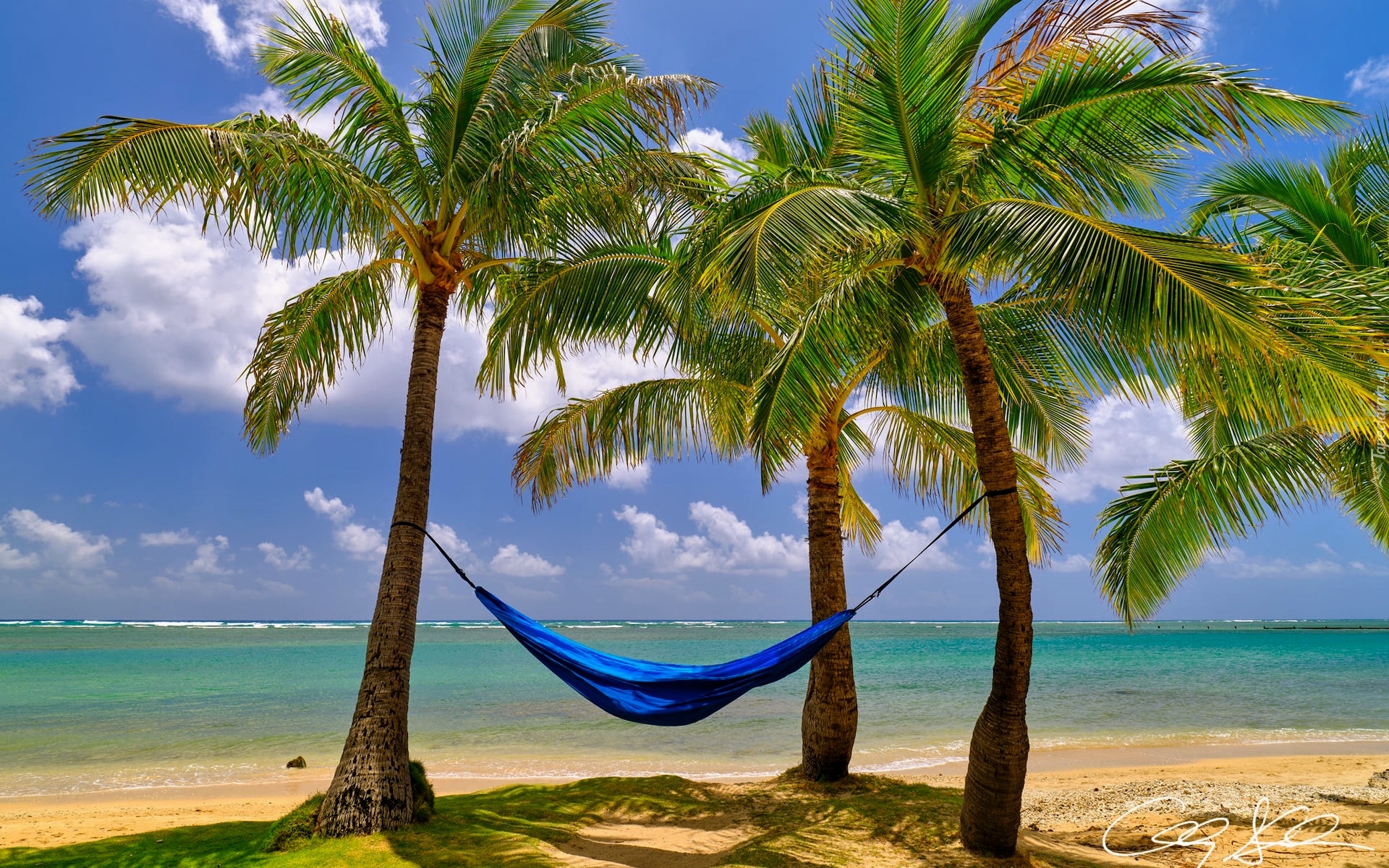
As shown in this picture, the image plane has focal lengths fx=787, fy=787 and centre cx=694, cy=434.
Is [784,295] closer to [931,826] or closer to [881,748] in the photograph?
[931,826]

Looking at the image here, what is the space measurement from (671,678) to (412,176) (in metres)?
2.74

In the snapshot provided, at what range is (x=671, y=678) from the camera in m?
3.39

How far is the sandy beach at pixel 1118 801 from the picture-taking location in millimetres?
3729

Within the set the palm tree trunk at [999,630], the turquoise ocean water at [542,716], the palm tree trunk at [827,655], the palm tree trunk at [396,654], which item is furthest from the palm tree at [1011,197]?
the turquoise ocean water at [542,716]

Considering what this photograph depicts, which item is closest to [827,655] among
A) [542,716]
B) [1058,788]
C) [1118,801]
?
[1118,801]

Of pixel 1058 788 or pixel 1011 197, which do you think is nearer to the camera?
pixel 1011 197

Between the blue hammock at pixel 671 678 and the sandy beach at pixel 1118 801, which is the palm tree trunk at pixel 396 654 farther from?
the sandy beach at pixel 1118 801

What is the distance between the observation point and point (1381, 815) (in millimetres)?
4160

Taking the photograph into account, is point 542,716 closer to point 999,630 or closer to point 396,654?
point 396,654

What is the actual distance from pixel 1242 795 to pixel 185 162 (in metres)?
6.54

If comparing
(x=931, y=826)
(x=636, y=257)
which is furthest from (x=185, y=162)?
(x=931, y=826)

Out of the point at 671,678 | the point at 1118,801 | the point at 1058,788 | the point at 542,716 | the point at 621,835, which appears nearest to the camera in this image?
the point at 671,678

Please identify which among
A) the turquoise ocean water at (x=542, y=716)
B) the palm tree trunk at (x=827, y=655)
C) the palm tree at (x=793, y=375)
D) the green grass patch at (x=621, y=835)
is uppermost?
the palm tree at (x=793, y=375)

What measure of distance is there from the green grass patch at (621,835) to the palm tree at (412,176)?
0.22 meters
